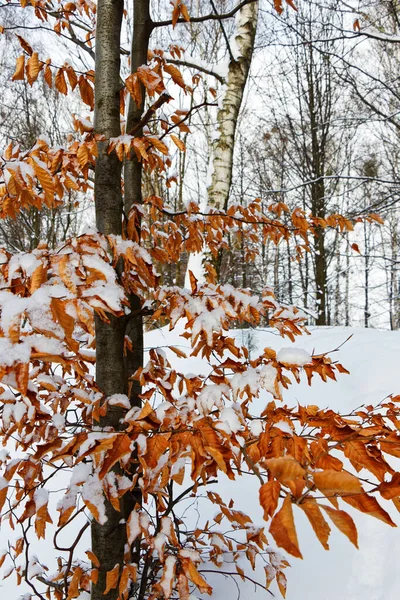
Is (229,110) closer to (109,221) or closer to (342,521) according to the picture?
(109,221)

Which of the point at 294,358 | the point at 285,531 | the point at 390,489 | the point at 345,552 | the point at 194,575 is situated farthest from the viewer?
the point at 345,552

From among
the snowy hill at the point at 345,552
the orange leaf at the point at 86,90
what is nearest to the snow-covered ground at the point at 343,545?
the snowy hill at the point at 345,552

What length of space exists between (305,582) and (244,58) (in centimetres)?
417

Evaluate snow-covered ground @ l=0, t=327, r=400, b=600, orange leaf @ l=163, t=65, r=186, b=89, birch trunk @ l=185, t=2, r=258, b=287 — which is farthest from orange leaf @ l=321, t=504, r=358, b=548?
birch trunk @ l=185, t=2, r=258, b=287

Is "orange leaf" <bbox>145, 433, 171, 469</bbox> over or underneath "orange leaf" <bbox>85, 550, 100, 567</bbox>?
over

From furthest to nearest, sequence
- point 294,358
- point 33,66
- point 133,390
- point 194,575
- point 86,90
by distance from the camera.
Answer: point 133,390 < point 86,90 < point 33,66 < point 194,575 < point 294,358

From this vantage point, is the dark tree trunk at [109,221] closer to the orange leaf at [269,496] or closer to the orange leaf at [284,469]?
the orange leaf at [269,496]

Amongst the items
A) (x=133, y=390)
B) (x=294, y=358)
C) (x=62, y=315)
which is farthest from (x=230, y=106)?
(x=62, y=315)

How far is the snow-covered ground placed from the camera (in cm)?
165

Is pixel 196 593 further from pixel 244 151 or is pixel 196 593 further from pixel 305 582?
pixel 244 151

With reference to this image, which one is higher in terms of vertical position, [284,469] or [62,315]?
[62,315]

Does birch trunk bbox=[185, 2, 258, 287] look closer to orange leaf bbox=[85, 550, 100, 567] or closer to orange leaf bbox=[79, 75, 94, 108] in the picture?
orange leaf bbox=[79, 75, 94, 108]

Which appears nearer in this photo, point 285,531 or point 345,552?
point 285,531

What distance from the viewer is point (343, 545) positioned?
6.13 feet
